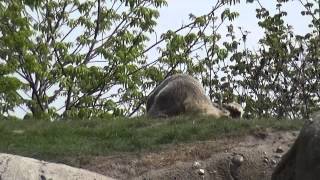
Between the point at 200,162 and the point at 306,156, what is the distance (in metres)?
2.77

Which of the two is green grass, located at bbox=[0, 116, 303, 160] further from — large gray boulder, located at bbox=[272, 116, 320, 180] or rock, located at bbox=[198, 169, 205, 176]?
large gray boulder, located at bbox=[272, 116, 320, 180]

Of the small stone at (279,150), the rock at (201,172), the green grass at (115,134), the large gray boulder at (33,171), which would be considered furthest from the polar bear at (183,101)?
the large gray boulder at (33,171)

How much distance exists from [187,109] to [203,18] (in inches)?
268

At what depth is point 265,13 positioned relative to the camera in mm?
17141

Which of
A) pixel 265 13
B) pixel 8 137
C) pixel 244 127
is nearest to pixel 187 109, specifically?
pixel 244 127

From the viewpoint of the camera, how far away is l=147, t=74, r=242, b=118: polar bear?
1188 cm

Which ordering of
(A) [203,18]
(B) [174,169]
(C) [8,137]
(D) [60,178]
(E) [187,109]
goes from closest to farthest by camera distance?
(D) [60,178], (B) [174,169], (C) [8,137], (E) [187,109], (A) [203,18]

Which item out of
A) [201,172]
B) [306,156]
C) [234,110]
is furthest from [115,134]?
[306,156]

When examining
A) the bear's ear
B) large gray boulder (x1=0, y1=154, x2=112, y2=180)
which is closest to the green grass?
large gray boulder (x1=0, y1=154, x2=112, y2=180)

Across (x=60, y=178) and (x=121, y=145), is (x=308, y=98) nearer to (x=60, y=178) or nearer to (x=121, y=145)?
(x=121, y=145)

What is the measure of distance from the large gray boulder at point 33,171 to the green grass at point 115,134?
1510 millimetres

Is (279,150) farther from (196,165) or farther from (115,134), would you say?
(115,134)

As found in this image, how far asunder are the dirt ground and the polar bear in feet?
9.66

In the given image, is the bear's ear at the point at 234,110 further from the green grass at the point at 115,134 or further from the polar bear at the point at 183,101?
the green grass at the point at 115,134
